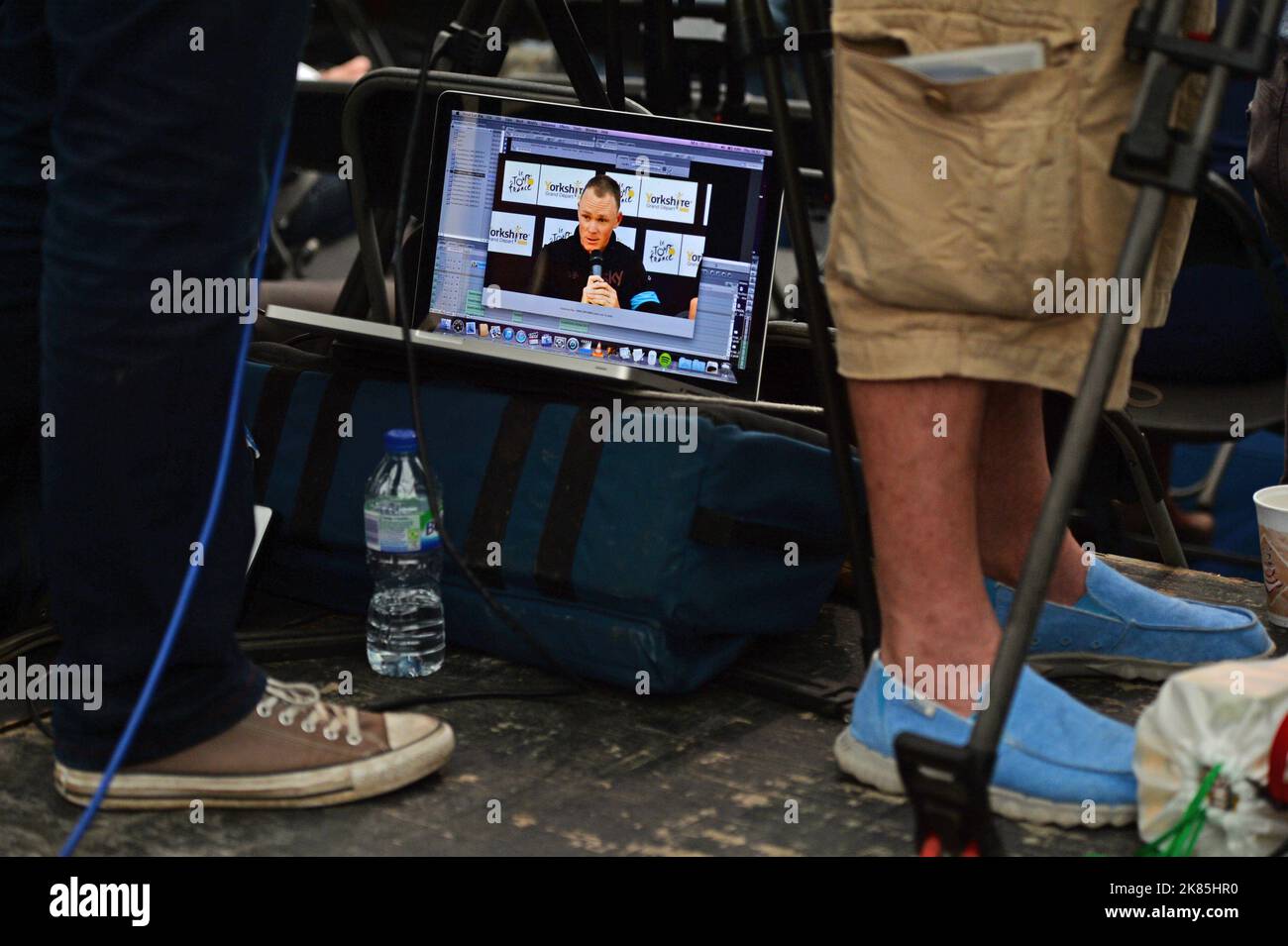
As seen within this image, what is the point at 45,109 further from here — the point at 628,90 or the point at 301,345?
the point at 628,90

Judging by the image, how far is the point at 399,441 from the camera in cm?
161

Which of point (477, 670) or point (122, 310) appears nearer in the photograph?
point (122, 310)

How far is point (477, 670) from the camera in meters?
1.63

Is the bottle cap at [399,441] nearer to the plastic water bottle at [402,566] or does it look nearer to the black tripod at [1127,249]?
the plastic water bottle at [402,566]

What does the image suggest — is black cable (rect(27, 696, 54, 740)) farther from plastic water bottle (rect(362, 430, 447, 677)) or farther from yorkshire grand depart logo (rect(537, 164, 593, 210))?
yorkshire grand depart logo (rect(537, 164, 593, 210))

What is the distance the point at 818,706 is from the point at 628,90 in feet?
5.21

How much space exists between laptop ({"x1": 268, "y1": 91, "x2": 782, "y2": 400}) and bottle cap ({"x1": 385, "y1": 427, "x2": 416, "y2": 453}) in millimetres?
170

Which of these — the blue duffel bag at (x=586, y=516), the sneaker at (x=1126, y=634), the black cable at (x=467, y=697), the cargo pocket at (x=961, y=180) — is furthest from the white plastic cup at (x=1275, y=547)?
the black cable at (x=467, y=697)

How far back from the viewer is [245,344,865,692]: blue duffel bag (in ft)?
4.99

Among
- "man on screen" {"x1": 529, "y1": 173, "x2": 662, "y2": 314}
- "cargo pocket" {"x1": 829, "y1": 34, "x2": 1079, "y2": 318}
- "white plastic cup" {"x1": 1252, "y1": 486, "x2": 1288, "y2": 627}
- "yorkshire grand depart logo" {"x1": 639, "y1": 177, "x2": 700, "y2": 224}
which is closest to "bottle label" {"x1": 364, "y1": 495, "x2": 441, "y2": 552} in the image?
"man on screen" {"x1": 529, "y1": 173, "x2": 662, "y2": 314}

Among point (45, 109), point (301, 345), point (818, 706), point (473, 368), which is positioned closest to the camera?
point (45, 109)

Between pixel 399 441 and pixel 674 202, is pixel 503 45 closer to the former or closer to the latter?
pixel 674 202

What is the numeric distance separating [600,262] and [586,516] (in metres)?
0.40
